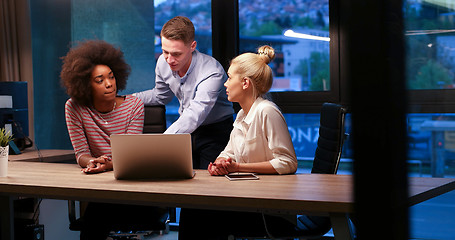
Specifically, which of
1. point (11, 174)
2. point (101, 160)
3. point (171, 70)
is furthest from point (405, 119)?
point (171, 70)

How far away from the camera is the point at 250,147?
6.51 ft

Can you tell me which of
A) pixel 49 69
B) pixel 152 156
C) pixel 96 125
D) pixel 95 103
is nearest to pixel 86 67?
pixel 95 103

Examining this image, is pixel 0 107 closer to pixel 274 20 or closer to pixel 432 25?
pixel 274 20

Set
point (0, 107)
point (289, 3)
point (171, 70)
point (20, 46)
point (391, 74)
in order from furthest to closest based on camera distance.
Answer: point (20, 46)
point (289, 3)
point (0, 107)
point (171, 70)
point (391, 74)

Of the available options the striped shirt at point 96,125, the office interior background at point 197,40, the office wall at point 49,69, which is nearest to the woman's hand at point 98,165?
the striped shirt at point 96,125

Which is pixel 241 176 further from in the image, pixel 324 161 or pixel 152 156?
pixel 324 161

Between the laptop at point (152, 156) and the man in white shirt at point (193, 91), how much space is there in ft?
1.80

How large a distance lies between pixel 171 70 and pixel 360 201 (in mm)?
2531

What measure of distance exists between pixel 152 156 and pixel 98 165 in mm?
373

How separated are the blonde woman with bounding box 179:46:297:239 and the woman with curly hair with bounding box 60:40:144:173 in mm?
559

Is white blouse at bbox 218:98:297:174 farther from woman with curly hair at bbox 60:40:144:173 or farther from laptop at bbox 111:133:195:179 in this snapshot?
woman with curly hair at bbox 60:40:144:173

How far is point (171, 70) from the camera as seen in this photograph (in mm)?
2691

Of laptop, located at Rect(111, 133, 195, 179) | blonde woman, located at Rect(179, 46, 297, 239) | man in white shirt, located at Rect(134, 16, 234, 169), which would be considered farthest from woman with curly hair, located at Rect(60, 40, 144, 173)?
blonde woman, located at Rect(179, 46, 297, 239)

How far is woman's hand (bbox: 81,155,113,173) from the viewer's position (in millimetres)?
2020
